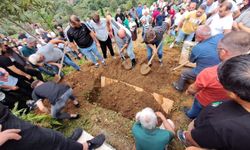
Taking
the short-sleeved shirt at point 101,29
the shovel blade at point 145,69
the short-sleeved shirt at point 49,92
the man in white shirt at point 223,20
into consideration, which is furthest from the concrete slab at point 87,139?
the man in white shirt at point 223,20

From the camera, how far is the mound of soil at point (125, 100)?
4.20m

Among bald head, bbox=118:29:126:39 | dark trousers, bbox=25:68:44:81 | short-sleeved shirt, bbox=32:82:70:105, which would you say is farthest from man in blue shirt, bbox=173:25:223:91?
dark trousers, bbox=25:68:44:81

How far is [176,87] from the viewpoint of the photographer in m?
4.30

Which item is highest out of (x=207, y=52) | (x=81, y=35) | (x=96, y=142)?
(x=81, y=35)

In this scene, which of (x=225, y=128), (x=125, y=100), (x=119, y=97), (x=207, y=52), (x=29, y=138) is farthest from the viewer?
(x=119, y=97)

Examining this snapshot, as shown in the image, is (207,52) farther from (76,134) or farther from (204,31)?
(76,134)

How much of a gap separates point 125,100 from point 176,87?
1.32 meters

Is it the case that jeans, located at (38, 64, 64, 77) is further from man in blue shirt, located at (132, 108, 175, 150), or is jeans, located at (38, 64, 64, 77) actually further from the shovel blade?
man in blue shirt, located at (132, 108, 175, 150)

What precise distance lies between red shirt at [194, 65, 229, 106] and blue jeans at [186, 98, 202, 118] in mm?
420

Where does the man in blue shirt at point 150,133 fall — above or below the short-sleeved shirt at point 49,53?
below

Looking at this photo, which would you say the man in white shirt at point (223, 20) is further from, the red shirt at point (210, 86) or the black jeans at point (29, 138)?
the black jeans at point (29, 138)

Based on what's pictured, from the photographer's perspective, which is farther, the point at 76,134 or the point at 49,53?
the point at 49,53

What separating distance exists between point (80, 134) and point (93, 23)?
134 inches

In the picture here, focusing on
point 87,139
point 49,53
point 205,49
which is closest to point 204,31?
point 205,49
